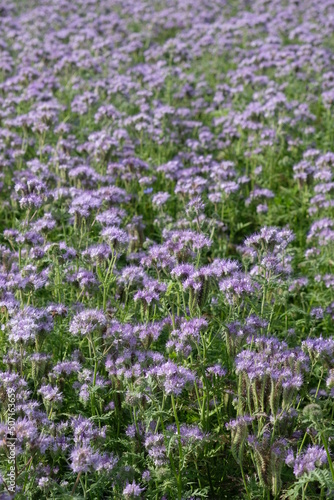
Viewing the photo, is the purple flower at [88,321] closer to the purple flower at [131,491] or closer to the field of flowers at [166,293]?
the field of flowers at [166,293]

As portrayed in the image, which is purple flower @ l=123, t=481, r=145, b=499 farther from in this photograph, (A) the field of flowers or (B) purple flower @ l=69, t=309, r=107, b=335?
(B) purple flower @ l=69, t=309, r=107, b=335

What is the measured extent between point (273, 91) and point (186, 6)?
709 centimetres

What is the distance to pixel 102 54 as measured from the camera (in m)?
10.2

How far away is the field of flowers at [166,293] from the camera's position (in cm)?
314

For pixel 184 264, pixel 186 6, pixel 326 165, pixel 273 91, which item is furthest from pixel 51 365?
pixel 186 6

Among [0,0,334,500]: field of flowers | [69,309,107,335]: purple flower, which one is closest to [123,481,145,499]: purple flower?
[0,0,334,500]: field of flowers

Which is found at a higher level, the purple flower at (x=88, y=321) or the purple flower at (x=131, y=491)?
the purple flower at (x=88, y=321)

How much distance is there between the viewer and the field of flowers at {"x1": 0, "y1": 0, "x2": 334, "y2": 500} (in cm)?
314

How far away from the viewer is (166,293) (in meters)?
3.73

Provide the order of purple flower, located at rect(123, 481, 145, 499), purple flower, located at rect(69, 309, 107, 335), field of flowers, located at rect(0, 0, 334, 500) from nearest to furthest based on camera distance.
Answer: purple flower, located at rect(123, 481, 145, 499), field of flowers, located at rect(0, 0, 334, 500), purple flower, located at rect(69, 309, 107, 335)

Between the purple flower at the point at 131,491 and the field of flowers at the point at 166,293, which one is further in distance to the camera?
the field of flowers at the point at 166,293

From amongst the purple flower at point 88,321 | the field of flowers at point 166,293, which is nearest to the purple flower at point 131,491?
the field of flowers at point 166,293

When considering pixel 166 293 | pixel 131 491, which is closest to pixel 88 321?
pixel 166 293

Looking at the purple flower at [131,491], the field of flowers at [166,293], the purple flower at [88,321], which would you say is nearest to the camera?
the purple flower at [131,491]
